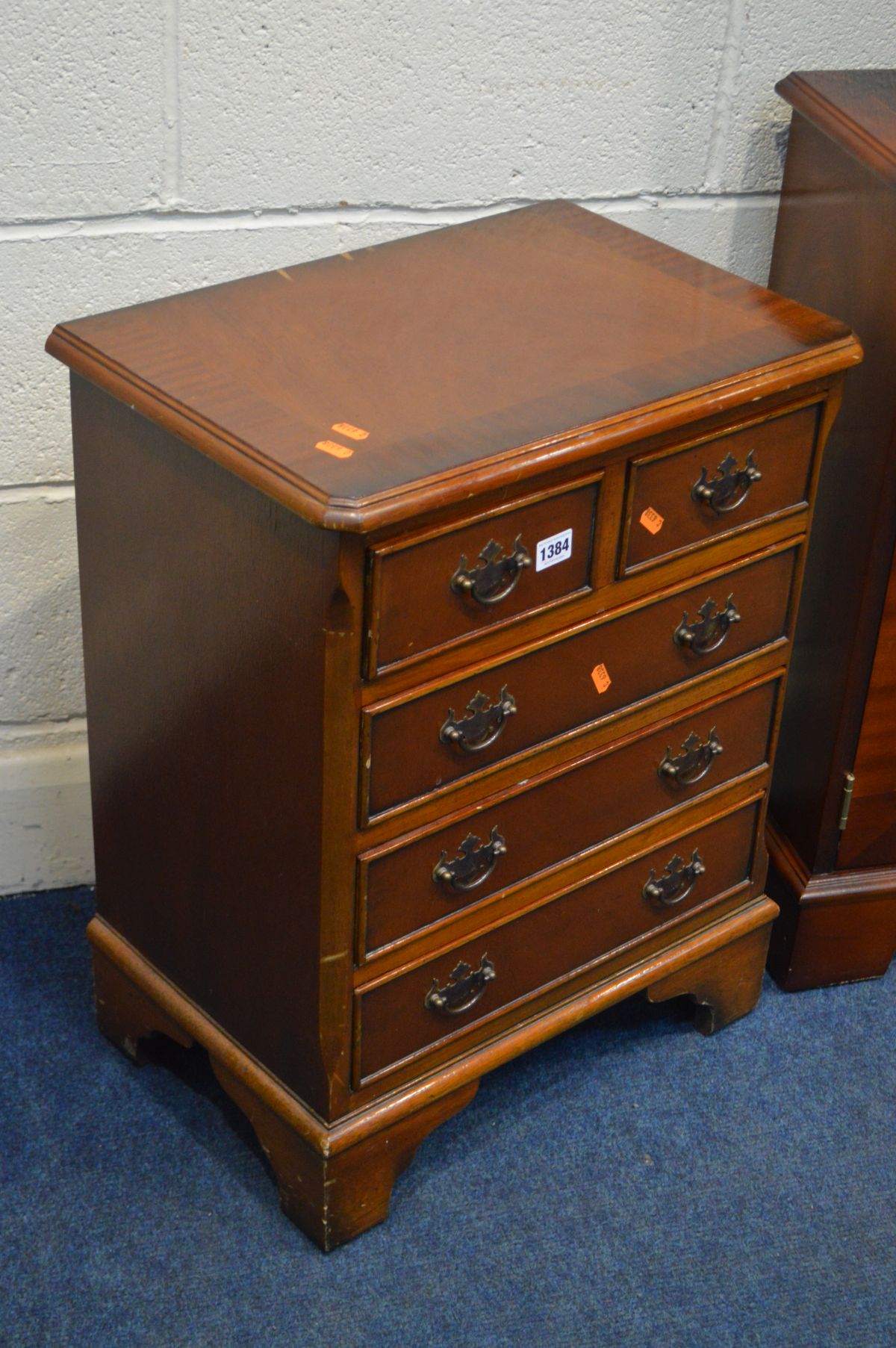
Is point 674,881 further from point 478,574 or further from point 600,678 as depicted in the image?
point 478,574

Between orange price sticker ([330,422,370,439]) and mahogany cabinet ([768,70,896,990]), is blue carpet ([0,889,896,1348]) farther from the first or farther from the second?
orange price sticker ([330,422,370,439])

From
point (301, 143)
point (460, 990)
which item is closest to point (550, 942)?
point (460, 990)

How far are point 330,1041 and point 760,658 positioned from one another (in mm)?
686

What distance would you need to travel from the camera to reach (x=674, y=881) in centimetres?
202

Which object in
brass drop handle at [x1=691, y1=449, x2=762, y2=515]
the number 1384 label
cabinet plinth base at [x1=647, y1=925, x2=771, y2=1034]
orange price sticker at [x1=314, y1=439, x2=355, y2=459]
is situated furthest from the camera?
cabinet plinth base at [x1=647, y1=925, x2=771, y2=1034]

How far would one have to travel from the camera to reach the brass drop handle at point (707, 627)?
5.99 feet

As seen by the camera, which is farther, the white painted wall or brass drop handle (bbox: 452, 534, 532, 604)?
the white painted wall

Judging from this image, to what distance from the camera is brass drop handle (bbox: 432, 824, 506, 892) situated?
1740 millimetres

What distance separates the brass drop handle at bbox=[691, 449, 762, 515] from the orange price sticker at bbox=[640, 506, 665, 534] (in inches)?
2.0

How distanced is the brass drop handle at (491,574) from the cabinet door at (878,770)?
0.63m

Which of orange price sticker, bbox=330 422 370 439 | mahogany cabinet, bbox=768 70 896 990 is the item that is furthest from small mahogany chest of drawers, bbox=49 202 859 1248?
mahogany cabinet, bbox=768 70 896 990

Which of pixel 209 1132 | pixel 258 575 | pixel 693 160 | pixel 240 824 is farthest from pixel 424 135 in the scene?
pixel 209 1132

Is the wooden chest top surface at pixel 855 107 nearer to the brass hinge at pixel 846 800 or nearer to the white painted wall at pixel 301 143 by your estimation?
the white painted wall at pixel 301 143

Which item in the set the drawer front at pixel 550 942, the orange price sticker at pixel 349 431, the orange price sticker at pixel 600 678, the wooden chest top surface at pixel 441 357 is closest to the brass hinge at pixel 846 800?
the drawer front at pixel 550 942
